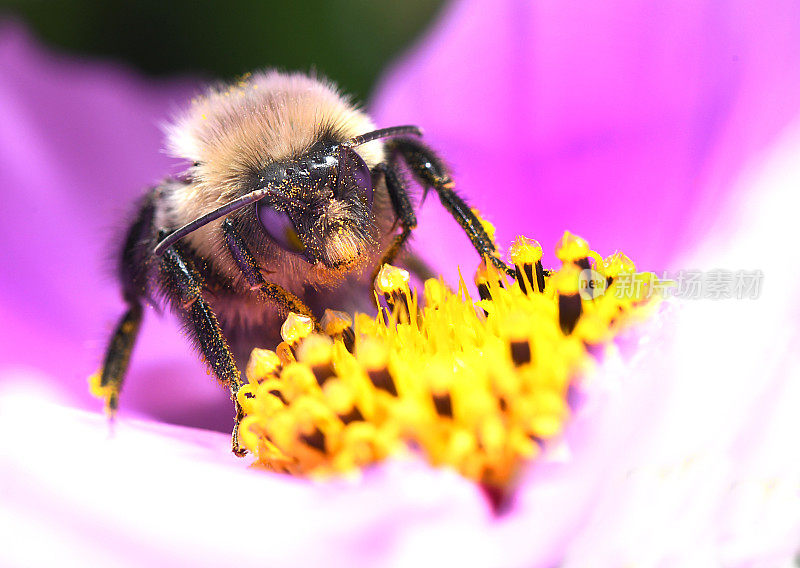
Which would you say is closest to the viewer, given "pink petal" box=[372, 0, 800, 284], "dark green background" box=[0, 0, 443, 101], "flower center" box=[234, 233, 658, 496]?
"flower center" box=[234, 233, 658, 496]

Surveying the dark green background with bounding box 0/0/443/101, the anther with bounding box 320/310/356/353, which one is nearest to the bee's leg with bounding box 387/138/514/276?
the anther with bounding box 320/310/356/353

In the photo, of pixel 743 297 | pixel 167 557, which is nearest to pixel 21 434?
pixel 167 557

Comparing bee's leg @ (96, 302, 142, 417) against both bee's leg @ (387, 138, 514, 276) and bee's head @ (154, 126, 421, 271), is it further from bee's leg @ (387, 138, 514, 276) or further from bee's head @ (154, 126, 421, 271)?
bee's leg @ (387, 138, 514, 276)

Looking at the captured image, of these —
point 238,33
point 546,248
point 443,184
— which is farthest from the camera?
point 238,33

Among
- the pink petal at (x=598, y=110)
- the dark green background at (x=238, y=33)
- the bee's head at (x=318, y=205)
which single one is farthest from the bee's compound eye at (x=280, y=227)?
the dark green background at (x=238, y=33)

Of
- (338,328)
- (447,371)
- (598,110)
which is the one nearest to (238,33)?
(598,110)

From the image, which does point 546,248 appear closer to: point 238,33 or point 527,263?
point 527,263

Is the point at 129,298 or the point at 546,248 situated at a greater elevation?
the point at 546,248
